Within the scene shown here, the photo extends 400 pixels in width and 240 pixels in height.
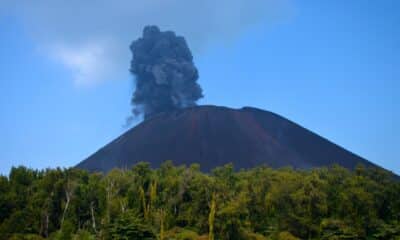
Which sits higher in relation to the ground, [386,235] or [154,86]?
[154,86]

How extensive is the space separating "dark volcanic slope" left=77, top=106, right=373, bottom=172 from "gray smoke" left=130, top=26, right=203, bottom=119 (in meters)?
11.5

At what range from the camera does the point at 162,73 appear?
140375mm

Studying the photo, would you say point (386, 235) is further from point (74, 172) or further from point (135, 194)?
point (74, 172)

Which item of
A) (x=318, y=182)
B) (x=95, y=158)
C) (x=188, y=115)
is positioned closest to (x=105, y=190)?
(x=318, y=182)

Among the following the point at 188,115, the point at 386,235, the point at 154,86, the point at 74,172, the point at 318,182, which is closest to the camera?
the point at 386,235

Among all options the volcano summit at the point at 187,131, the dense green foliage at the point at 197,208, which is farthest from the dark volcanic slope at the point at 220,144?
the dense green foliage at the point at 197,208

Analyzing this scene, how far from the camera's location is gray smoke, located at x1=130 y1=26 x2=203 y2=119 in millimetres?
141875

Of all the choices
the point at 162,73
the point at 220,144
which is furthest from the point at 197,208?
the point at 162,73

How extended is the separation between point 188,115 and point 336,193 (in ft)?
315

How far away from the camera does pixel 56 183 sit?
108 feet

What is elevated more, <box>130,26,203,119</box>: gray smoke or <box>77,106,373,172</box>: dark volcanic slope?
<box>130,26,203,119</box>: gray smoke

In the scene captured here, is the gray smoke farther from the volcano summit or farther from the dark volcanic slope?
the dark volcanic slope

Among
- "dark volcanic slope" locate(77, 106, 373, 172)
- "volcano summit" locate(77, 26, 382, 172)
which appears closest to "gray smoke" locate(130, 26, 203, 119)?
"volcano summit" locate(77, 26, 382, 172)

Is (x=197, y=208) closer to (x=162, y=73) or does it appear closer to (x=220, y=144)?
(x=220, y=144)
